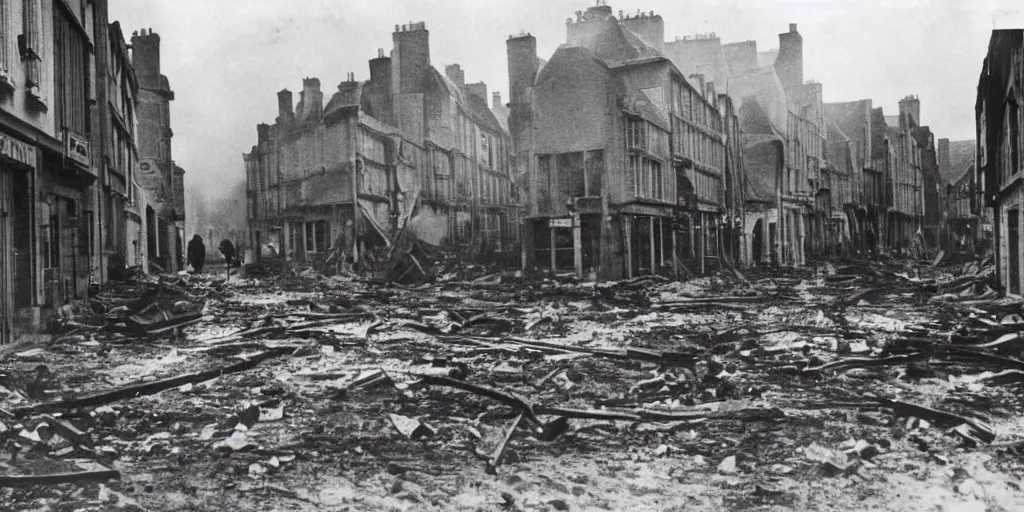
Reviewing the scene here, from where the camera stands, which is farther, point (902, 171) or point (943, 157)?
point (902, 171)

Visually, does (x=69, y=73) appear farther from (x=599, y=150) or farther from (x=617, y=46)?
(x=617, y=46)

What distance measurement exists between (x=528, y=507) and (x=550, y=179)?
75.1 feet

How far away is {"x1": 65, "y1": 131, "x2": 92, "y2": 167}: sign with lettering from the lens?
12.7 m

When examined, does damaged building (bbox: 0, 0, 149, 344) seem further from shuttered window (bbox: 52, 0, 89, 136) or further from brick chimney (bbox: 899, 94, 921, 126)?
brick chimney (bbox: 899, 94, 921, 126)

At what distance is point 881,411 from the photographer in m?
6.57

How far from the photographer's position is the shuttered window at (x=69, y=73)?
1270 centimetres

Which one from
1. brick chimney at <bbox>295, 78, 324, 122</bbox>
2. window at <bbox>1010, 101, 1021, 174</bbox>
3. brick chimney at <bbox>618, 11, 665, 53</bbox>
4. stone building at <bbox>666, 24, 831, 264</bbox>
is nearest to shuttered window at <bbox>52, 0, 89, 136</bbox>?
brick chimney at <bbox>295, 78, 324, 122</bbox>

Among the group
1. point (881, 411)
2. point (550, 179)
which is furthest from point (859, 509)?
point (550, 179)

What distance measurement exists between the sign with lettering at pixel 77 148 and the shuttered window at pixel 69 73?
175 mm

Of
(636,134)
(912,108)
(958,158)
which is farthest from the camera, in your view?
(912,108)

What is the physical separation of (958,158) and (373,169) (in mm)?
34665

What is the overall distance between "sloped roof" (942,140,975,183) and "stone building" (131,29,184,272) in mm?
38909

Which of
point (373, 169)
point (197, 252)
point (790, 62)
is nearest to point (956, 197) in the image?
point (790, 62)

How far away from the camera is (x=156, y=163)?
104ft
